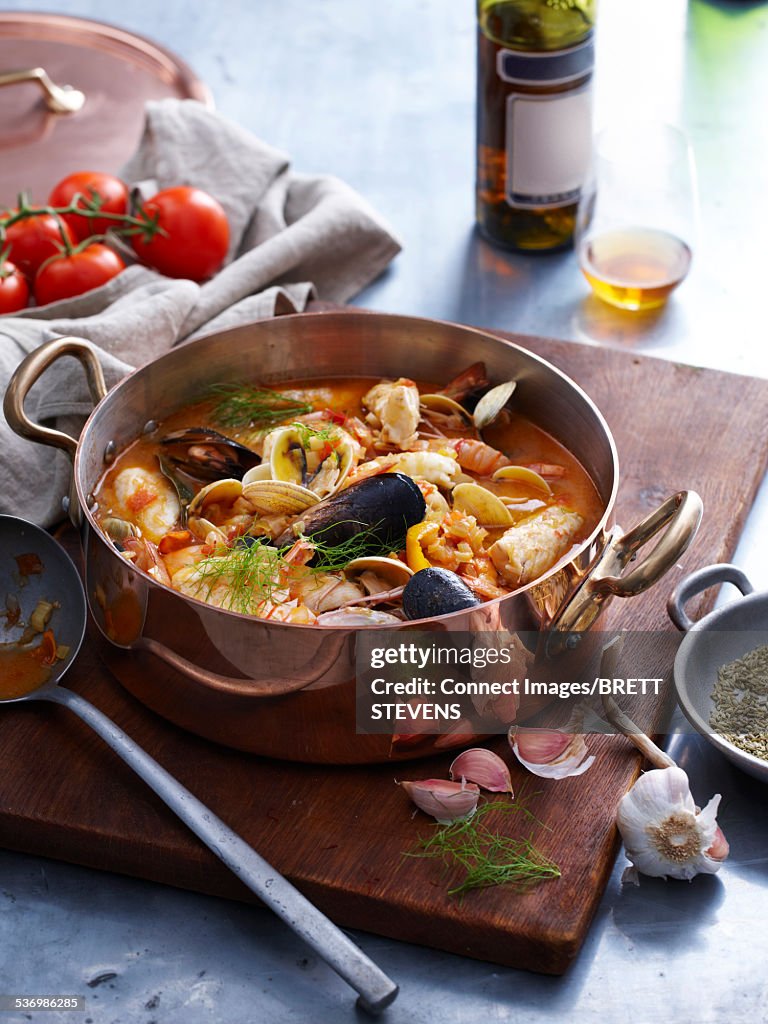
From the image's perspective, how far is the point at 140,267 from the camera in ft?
8.65

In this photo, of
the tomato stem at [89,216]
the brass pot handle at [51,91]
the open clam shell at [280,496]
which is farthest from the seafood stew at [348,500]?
the brass pot handle at [51,91]

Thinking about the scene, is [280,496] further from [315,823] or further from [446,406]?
[315,823]

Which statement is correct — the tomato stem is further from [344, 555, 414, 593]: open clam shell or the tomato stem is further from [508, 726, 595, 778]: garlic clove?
[508, 726, 595, 778]: garlic clove

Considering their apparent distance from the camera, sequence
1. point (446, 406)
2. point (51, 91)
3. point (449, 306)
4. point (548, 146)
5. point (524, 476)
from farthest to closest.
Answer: point (51, 91) → point (449, 306) → point (548, 146) → point (446, 406) → point (524, 476)

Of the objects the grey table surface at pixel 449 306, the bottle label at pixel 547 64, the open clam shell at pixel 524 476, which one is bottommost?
the grey table surface at pixel 449 306

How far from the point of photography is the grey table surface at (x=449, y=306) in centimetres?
155

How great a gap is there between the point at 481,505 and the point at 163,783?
0.63 meters

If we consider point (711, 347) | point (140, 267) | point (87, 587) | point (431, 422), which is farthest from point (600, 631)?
point (140, 267)

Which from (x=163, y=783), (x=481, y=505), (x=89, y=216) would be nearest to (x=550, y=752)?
(x=481, y=505)

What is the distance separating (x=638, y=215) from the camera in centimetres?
272

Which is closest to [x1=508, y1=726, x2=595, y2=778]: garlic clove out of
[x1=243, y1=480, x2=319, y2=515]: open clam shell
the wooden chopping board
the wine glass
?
the wooden chopping board

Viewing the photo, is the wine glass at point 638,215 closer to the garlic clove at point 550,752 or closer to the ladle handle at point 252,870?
the garlic clove at point 550,752

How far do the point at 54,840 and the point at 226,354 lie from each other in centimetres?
88

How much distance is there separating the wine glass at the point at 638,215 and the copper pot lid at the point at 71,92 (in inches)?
42.5
